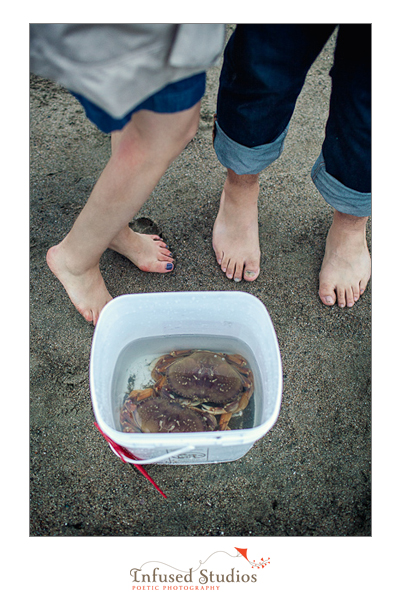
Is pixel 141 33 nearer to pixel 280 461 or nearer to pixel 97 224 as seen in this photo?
pixel 97 224

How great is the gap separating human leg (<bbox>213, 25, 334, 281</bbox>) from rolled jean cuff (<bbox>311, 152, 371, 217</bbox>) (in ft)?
0.56

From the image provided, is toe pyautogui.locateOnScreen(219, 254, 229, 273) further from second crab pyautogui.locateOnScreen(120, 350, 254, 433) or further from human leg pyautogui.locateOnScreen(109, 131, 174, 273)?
second crab pyautogui.locateOnScreen(120, 350, 254, 433)

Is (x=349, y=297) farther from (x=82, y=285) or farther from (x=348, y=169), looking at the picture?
(x=82, y=285)

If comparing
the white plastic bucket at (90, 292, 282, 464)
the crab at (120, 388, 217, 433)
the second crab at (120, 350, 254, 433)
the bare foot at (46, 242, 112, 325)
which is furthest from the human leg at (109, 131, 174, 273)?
the crab at (120, 388, 217, 433)

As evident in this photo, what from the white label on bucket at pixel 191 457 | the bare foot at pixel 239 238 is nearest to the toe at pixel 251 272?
the bare foot at pixel 239 238

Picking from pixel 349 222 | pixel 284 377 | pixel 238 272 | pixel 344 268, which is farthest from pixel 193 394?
pixel 349 222

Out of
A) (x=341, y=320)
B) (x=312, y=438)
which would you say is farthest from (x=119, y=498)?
(x=341, y=320)

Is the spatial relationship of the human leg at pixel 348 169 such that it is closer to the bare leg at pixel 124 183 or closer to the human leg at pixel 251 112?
the human leg at pixel 251 112

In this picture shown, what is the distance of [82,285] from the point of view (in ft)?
4.37

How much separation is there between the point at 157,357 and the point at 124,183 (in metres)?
0.66

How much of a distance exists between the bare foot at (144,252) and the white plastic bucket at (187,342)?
27cm

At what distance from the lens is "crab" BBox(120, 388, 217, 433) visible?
3.99 ft

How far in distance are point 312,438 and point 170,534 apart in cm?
52

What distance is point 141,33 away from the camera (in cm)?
71
